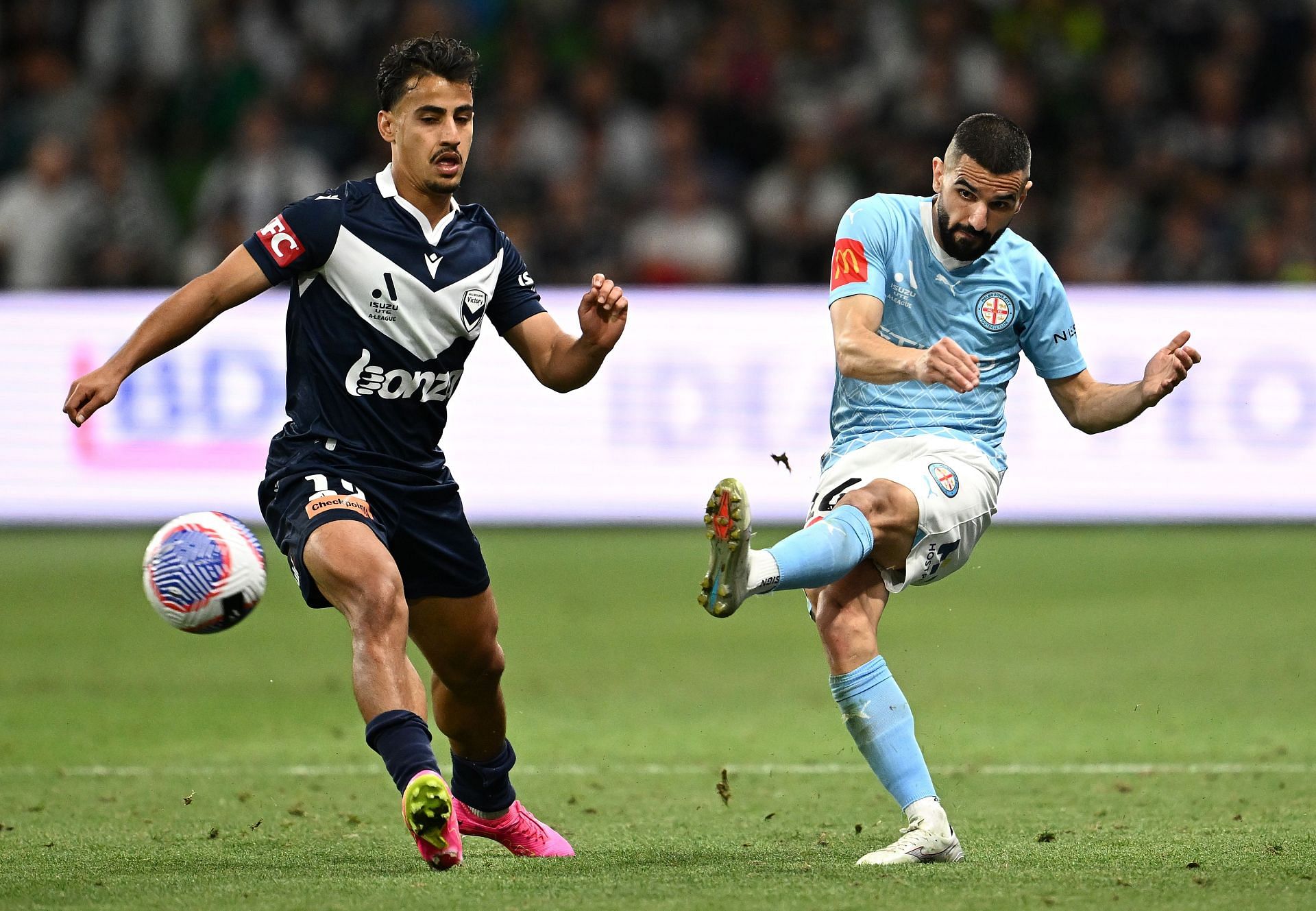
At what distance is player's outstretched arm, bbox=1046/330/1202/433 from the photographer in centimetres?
577

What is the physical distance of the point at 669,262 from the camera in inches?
637

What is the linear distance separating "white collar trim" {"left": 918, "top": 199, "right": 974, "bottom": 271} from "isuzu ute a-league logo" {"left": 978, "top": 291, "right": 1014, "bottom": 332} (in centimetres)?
12

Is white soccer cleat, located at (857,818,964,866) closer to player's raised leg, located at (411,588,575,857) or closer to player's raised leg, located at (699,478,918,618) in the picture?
player's raised leg, located at (699,478,918,618)

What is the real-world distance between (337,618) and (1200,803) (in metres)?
6.46

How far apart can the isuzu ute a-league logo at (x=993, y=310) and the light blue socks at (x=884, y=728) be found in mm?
1126

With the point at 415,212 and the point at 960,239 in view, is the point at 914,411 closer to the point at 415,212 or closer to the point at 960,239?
the point at 960,239

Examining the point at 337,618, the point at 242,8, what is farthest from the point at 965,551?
the point at 242,8

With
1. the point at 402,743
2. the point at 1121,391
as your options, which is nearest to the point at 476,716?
the point at 402,743

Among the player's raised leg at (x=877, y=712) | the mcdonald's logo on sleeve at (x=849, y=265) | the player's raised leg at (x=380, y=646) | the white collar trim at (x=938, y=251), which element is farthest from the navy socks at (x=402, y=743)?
the white collar trim at (x=938, y=251)

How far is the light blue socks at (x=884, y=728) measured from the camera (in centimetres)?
555

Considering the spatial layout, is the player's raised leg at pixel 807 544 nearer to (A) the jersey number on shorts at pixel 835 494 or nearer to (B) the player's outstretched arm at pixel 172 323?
(A) the jersey number on shorts at pixel 835 494

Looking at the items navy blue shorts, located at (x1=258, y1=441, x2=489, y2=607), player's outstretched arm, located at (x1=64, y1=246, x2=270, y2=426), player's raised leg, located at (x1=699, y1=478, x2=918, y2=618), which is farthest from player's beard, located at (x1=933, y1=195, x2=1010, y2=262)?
player's outstretched arm, located at (x1=64, y1=246, x2=270, y2=426)

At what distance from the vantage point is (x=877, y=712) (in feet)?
18.4

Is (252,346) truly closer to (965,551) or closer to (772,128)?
(772,128)
